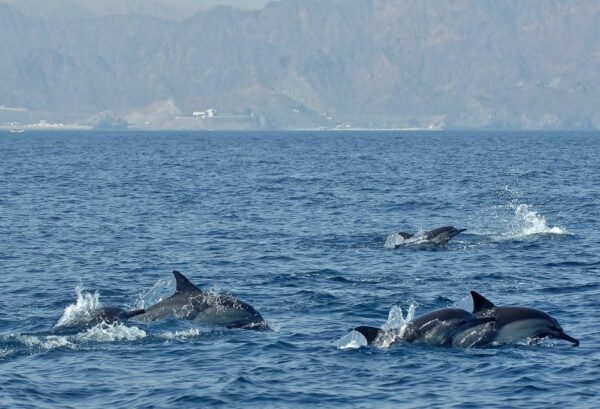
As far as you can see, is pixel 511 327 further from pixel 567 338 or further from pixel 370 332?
pixel 370 332

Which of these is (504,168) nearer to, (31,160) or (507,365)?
(31,160)

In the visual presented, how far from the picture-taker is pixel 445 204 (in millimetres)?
61812

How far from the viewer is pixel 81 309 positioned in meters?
29.2

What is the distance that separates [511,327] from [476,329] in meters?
0.76

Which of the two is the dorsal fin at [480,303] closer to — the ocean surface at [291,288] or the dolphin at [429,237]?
the ocean surface at [291,288]

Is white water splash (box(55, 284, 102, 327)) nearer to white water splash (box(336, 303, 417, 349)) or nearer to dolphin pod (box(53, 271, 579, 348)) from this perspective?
white water splash (box(336, 303, 417, 349))

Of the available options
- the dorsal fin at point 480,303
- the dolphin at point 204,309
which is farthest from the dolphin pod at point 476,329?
the dolphin at point 204,309

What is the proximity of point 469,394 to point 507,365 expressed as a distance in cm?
224

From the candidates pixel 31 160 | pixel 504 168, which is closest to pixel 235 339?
pixel 504 168

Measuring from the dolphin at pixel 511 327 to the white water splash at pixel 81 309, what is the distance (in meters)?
8.57

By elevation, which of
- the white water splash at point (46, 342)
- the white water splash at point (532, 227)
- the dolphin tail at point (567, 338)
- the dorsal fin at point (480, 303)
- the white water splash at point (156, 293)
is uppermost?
the dorsal fin at point (480, 303)

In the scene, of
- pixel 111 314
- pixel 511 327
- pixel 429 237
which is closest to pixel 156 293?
pixel 111 314

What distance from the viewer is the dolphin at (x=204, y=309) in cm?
2808

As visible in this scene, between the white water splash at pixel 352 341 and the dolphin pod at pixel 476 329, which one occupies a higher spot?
the dolphin pod at pixel 476 329
